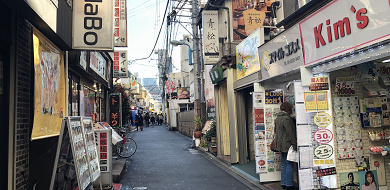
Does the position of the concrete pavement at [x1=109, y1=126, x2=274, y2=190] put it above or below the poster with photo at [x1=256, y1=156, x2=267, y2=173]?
below

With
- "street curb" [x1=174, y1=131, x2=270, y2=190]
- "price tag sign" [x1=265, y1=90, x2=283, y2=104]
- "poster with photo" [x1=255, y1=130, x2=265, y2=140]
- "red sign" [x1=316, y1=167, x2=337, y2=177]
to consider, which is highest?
"price tag sign" [x1=265, y1=90, x2=283, y2=104]

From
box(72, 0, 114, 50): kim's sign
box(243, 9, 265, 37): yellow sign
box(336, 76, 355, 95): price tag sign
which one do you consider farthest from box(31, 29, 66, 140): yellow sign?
box(243, 9, 265, 37): yellow sign

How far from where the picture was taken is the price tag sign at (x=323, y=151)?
5.13 meters

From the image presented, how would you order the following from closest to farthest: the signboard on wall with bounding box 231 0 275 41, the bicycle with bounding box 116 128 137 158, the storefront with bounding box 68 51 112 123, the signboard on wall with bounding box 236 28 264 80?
the storefront with bounding box 68 51 112 123, the signboard on wall with bounding box 236 28 264 80, the signboard on wall with bounding box 231 0 275 41, the bicycle with bounding box 116 128 137 158

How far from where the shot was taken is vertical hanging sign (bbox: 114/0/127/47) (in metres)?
10.8

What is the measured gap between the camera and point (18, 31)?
4.18 metres

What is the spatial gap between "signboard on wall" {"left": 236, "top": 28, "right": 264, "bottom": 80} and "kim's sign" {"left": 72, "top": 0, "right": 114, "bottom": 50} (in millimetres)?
3962

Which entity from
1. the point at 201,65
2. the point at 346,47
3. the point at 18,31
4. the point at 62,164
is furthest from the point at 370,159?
the point at 201,65

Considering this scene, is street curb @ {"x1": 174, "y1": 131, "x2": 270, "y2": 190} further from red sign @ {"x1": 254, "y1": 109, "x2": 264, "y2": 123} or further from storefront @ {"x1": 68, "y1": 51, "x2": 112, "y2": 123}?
storefront @ {"x1": 68, "y1": 51, "x2": 112, "y2": 123}

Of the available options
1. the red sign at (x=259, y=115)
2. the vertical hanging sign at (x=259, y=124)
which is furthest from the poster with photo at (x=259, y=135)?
the red sign at (x=259, y=115)

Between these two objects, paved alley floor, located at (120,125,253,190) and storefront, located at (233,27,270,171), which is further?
storefront, located at (233,27,270,171)

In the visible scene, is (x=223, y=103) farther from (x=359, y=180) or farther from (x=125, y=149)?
(x=359, y=180)

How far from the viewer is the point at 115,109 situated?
15.4m

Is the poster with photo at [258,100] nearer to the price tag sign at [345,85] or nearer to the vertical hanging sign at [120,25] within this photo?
the price tag sign at [345,85]
